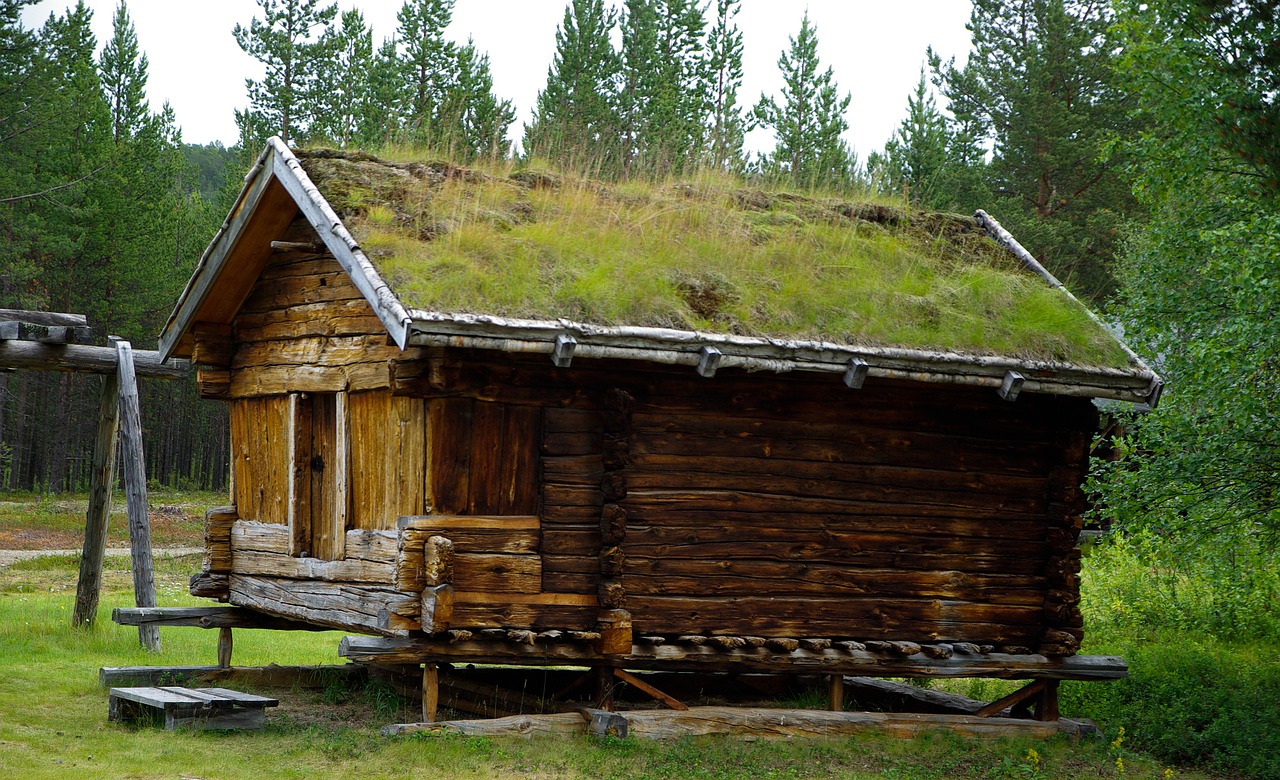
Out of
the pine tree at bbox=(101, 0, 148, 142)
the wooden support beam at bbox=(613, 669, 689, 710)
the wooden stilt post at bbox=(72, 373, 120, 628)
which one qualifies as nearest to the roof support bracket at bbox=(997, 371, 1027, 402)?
the wooden support beam at bbox=(613, 669, 689, 710)

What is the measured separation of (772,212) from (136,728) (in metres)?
7.60

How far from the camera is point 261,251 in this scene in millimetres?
11094

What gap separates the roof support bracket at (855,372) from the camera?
945 centimetres

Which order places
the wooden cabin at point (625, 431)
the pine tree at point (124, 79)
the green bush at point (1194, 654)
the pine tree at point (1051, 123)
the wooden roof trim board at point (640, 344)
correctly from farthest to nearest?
the pine tree at point (124, 79), the pine tree at point (1051, 123), the green bush at point (1194, 654), the wooden cabin at point (625, 431), the wooden roof trim board at point (640, 344)

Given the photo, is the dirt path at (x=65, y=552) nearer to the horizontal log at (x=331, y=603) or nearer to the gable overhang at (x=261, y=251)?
the horizontal log at (x=331, y=603)

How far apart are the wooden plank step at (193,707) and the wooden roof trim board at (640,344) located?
10.8 feet

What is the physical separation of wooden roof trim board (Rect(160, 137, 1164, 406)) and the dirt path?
14.5m

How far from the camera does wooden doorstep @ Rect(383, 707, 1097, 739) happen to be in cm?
914

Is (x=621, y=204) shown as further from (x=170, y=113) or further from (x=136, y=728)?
(x=170, y=113)

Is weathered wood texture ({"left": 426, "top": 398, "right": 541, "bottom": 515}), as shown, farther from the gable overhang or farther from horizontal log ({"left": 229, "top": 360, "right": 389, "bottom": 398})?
the gable overhang

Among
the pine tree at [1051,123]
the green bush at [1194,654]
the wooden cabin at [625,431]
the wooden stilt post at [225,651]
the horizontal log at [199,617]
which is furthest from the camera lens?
the pine tree at [1051,123]

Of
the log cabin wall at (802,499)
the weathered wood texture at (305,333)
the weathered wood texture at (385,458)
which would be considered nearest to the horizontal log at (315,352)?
the weathered wood texture at (305,333)

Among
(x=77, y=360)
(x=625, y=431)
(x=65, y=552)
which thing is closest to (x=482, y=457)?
(x=625, y=431)

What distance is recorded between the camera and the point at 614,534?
9.41 metres
